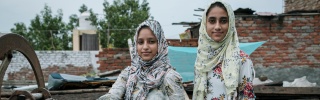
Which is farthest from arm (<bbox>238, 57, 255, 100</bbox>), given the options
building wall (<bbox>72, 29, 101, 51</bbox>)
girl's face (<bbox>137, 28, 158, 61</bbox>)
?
building wall (<bbox>72, 29, 101, 51</bbox>)

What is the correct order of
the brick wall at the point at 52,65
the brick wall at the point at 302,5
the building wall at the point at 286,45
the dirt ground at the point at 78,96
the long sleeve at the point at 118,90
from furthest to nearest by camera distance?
the brick wall at the point at 52,65 < the brick wall at the point at 302,5 < the building wall at the point at 286,45 < the dirt ground at the point at 78,96 < the long sleeve at the point at 118,90

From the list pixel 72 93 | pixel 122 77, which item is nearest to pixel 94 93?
pixel 72 93

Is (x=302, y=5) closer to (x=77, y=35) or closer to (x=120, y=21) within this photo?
(x=120, y=21)

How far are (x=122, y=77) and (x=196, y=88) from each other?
55 cm

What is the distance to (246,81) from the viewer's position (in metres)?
2.54

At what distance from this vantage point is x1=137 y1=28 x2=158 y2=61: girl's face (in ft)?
8.46

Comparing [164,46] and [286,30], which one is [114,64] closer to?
[286,30]

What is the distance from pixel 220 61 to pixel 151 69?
0.50m

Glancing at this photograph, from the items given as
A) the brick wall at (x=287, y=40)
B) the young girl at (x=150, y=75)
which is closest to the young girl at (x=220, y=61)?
the young girl at (x=150, y=75)

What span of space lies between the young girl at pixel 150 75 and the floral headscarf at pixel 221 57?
211 mm

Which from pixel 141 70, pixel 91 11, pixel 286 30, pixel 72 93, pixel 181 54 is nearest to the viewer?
pixel 141 70

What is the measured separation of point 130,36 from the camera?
19.2 m

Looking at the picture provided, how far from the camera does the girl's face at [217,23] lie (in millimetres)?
2674

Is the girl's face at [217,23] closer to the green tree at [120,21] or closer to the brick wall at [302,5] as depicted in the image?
the brick wall at [302,5]
